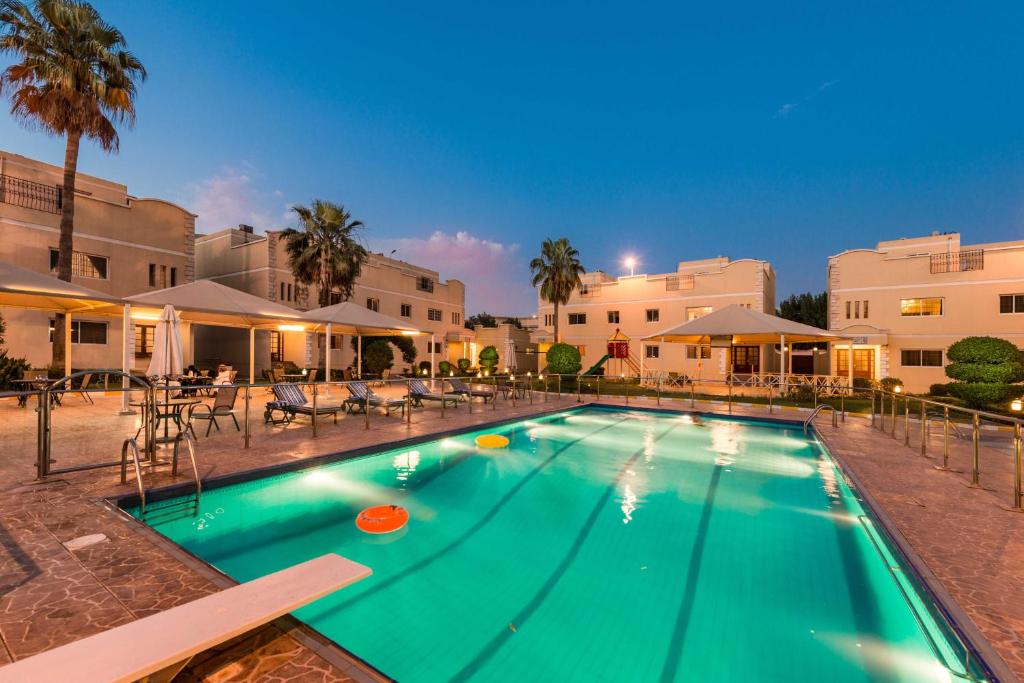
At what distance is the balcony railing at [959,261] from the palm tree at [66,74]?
3589 cm

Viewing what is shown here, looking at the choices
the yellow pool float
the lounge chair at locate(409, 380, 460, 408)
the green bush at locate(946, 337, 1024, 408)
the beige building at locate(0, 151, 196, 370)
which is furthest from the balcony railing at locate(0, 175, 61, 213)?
the green bush at locate(946, 337, 1024, 408)

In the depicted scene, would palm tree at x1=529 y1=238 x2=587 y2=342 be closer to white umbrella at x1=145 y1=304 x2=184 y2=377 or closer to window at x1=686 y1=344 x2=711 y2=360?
window at x1=686 y1=344 x2=711 y2=360

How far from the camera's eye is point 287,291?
24953 mm

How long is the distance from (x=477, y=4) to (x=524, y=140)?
30603 millimetres

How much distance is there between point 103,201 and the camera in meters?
18.5

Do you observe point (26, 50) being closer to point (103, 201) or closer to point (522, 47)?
point (103, 201)

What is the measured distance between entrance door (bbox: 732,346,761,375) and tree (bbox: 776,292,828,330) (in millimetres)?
13864

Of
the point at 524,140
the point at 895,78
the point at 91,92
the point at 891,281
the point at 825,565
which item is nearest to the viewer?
the point at 825,565

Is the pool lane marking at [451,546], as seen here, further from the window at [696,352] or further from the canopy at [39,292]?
the window at [696,352]

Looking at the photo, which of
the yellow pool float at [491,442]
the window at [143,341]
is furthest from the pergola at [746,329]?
the window at [143,341]

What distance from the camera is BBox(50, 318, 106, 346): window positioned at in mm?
17688

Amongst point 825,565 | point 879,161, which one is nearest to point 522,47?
point 825,565

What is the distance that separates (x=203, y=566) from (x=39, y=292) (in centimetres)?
1147

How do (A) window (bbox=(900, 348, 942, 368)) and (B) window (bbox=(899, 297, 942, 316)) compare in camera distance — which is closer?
(A) window (bbox=(900, 348, 942, 368))
